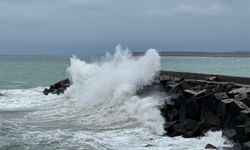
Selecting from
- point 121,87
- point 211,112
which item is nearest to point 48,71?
point 121,87

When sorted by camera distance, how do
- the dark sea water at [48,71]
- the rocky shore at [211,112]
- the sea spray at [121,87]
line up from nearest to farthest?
the rocky shore at [211,112]
the sea spray at [121,87]
the dark sea water at [48,71]

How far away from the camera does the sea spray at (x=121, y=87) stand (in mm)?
15367

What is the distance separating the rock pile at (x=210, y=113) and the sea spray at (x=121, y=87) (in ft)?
1.49

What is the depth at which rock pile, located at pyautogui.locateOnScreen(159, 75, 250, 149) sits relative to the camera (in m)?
10.9

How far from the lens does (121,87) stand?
61.8ft

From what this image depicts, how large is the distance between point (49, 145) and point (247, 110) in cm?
447

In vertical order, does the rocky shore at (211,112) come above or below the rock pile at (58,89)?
above

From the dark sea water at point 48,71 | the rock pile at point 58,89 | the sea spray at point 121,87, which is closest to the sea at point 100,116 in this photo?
the sea spray at point 121,87

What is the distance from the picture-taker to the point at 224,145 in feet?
34.7

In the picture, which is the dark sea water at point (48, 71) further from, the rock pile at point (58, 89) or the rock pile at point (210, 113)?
the rock pile at point (210, 113)

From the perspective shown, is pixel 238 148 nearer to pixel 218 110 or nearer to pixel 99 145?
pixel 218 110

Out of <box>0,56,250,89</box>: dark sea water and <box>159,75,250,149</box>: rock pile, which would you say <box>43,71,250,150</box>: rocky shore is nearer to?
<box>159,75,250,149</box>: rock pile

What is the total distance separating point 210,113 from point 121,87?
6.81 m

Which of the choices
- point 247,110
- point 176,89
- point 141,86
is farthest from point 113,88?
point 247,110
